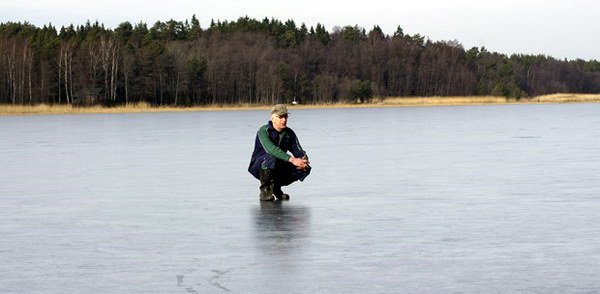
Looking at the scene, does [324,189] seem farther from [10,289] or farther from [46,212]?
[10,289]

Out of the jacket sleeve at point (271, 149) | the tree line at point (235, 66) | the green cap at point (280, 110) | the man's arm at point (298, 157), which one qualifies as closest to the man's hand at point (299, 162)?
the man's arm at point (298, 157)

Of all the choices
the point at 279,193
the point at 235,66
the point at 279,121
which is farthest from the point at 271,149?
the point at 235,66

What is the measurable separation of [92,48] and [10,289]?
3849 inches

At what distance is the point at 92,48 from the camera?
4045 inches

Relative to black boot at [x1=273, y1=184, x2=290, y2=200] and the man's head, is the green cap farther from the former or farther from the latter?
black boot at [x1=273, y1=184, x2=290, y2=200]

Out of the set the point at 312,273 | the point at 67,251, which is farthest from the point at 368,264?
the point at 67,251

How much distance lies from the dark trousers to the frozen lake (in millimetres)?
329

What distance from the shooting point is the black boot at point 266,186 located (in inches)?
512

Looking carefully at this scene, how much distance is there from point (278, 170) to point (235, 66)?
103 m

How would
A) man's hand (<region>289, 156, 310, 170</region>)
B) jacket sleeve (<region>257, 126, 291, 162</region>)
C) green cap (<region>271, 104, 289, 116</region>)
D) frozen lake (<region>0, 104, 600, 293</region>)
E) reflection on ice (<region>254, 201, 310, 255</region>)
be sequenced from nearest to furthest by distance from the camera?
frozen lake (<region>0, 104, 600, 293</region>)
reflection on ice (<region>254, 201, 310, 255</region>)
man's hand (<region>289, 156, 310, 170</region>)
jacket sleeve (<region>257, 126, 291, 162</region>)
green cap (<region>271, 104, 289, 116</region>)

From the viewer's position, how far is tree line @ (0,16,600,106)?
98.4 metres

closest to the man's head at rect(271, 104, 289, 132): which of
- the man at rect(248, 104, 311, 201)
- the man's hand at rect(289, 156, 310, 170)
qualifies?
the man at rect(248, 104, 311, 201)

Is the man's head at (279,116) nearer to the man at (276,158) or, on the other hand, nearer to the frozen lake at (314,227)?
the man at (276,158)

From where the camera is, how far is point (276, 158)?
42.9ft
